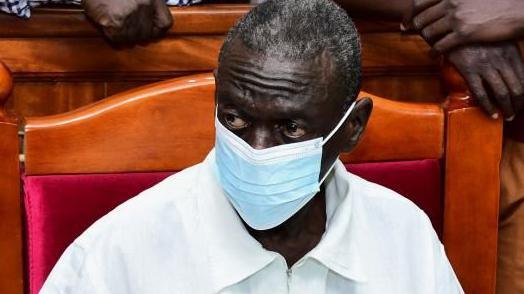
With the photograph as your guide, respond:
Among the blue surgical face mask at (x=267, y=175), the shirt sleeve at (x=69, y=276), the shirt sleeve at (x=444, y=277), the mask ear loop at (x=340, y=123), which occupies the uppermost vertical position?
the mask ear loop at (x=340, y=123)

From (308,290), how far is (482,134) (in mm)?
488

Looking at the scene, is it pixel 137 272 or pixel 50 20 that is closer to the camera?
pixel 137 272

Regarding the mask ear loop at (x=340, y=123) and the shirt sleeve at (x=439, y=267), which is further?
the shirt sleeve at (x=439, y=267)

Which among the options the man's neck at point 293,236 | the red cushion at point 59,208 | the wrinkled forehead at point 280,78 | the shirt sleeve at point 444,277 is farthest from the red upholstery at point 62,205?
the shirt sleeve at point 444,277

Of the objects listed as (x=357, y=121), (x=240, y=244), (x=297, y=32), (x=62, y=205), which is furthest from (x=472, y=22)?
(x=62, y=205)

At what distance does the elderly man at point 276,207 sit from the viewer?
1369mm

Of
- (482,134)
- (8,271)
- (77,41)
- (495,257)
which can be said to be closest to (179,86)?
(77,41)

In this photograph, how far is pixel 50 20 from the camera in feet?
5.84

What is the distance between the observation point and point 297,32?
136 centimetres

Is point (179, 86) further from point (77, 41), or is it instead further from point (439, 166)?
point (439, 166)

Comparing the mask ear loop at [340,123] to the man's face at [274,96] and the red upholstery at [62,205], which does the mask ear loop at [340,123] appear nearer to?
the man's face at [274,96]

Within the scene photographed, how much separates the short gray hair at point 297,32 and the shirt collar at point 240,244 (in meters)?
0.22

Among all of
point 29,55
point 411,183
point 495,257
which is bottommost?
point 495,257

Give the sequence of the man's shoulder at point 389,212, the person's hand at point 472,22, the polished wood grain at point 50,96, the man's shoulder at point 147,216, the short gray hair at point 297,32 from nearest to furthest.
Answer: the short gray hair at point 297,32 → the man's shoulder at point 147,216 → the man's shoulder at point 389,212 → the person's hand at point 472,22 → the polished wood grain at point 50,96
